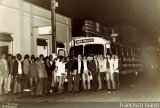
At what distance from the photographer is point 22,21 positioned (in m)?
18.2

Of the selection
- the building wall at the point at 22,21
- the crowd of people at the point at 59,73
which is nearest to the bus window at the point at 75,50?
the crowd of people at the point at 59,73

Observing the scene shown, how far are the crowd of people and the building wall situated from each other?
3.61 m

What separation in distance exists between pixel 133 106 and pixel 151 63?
58.0ft

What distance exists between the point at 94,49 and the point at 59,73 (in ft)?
10.2

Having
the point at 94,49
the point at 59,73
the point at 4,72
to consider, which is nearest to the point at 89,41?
the point at 94,49

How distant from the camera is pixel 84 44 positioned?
15852 millimetres

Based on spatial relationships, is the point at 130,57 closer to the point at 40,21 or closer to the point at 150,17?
the point at 150,17

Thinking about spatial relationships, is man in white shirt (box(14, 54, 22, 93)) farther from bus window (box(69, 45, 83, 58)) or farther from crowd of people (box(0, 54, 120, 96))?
bus window (box(69, 45, 83, 58))

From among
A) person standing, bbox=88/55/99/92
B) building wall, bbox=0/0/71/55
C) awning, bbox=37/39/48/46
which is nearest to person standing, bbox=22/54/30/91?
person standing, bbox=88/55/99/92

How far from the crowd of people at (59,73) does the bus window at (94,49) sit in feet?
4.12

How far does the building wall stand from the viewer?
16719mm

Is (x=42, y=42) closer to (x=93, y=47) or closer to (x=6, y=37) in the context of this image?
(x=6, y=37)

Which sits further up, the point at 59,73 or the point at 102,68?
the point at 102,68

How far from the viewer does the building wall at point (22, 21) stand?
54.9ft
